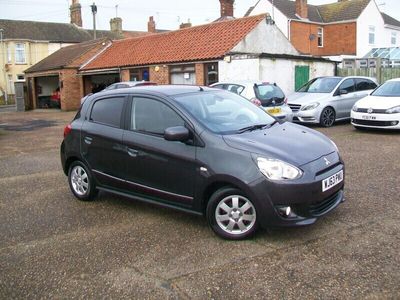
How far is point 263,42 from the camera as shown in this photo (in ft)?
71.0

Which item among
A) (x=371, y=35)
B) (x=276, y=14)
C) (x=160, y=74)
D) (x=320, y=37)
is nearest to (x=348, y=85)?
(x=160, y=74)

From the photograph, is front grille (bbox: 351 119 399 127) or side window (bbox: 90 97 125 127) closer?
side window (bbox: 90 97 125 127)

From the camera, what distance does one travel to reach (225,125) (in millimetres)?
5199

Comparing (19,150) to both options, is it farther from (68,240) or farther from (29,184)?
(68,240)

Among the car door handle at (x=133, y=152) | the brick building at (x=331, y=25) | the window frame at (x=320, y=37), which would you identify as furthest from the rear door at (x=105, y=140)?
the window frame at (x=320, y=37)

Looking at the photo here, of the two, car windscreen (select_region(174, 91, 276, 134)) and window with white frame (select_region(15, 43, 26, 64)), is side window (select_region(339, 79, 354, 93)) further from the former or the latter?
window with white frame (select_region(15, 43, 26, 64))

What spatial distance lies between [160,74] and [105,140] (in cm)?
1758

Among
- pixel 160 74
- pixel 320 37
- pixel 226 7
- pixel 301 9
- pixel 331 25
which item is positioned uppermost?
pixel 301 9

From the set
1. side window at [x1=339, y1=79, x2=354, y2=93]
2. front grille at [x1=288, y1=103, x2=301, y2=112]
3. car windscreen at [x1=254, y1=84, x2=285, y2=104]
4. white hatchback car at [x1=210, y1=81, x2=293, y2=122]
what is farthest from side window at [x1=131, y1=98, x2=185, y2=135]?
side window at [x1=339, y1=79, x2=354, y2=93]

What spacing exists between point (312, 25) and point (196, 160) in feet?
122

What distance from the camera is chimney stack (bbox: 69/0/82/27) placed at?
169ft

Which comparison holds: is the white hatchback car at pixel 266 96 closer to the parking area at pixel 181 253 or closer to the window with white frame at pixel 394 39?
the parking area at pixel 181 253

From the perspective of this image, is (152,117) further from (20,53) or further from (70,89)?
(20,53)

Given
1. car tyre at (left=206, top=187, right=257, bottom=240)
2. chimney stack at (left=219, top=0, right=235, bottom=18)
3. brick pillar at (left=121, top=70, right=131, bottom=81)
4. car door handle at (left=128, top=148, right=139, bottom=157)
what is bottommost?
car tyre at (left=206, top=187, right=257, bottom=240)
